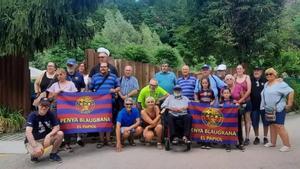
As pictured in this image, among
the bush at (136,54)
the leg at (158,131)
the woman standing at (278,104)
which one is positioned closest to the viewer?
the woman standing at (278,104)

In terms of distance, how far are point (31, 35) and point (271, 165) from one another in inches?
301

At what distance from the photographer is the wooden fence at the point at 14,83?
583 inches

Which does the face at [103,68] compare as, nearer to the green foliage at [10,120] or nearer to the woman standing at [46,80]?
the woman standing at [46,80]

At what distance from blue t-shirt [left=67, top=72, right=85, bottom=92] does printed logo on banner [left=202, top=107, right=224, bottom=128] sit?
2.87 metres

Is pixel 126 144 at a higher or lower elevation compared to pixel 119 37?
lower

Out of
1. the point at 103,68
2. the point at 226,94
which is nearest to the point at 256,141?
the point at 226,94

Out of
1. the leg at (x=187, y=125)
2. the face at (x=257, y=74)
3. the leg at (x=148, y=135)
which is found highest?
the face at (x=257, y=74)

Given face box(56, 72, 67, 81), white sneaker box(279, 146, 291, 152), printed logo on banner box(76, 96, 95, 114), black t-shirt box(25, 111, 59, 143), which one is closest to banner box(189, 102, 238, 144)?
white sneaker box(279, 146, 291, 152)

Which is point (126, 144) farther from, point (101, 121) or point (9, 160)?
point (9, 160)

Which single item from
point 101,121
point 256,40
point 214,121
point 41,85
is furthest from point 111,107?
point 256,40

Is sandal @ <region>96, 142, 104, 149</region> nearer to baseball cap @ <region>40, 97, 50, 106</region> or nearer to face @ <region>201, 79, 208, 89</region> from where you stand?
baseball cap @ <region>40, 97, 50, 106</region>

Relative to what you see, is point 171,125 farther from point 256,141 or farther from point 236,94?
point 256,141

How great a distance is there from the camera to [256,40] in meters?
18.3

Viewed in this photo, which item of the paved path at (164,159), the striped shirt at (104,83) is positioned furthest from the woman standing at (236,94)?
the striped shirt at (104,83)
